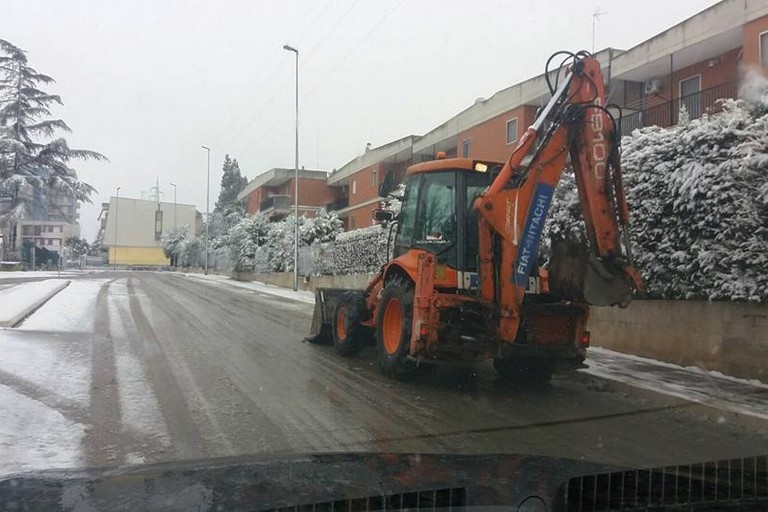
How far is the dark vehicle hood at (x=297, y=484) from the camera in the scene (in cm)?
314

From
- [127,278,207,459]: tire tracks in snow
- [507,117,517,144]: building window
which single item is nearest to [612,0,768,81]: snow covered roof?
[507,117,517,144]: building window

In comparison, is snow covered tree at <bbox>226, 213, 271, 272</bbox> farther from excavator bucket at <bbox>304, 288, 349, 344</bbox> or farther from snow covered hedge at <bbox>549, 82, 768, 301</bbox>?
snow covered hedge at <bbox>549, 82, 768, 301</bbox>

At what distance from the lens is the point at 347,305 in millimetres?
11172

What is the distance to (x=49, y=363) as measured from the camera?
973cm

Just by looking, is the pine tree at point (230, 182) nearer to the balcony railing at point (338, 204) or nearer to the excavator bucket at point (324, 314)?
the balcony railing at point (338, 204)

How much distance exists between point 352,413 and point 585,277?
132 inches

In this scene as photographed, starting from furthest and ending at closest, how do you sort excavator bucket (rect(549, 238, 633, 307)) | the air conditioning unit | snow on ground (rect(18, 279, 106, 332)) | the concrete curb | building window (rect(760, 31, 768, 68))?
the air conditioning unit < building window (rect(760, 31, 768, 68)) < snow on ground (rect(18, 279, 106, 332)) < the concrete curb < excavator bucket (rect(549, 238, 633, 307))

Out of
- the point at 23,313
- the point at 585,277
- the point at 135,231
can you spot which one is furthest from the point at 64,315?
the point at 135,231

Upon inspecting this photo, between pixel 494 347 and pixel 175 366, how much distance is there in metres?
4.75

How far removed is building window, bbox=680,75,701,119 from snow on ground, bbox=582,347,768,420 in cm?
1079

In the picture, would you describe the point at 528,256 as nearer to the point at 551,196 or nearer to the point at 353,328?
the point at 551,196

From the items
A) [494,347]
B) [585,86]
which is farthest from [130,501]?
[585,86]

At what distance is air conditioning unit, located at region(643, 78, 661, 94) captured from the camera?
21.1 m

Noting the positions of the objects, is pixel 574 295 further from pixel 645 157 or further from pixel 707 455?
pixel 645 157
